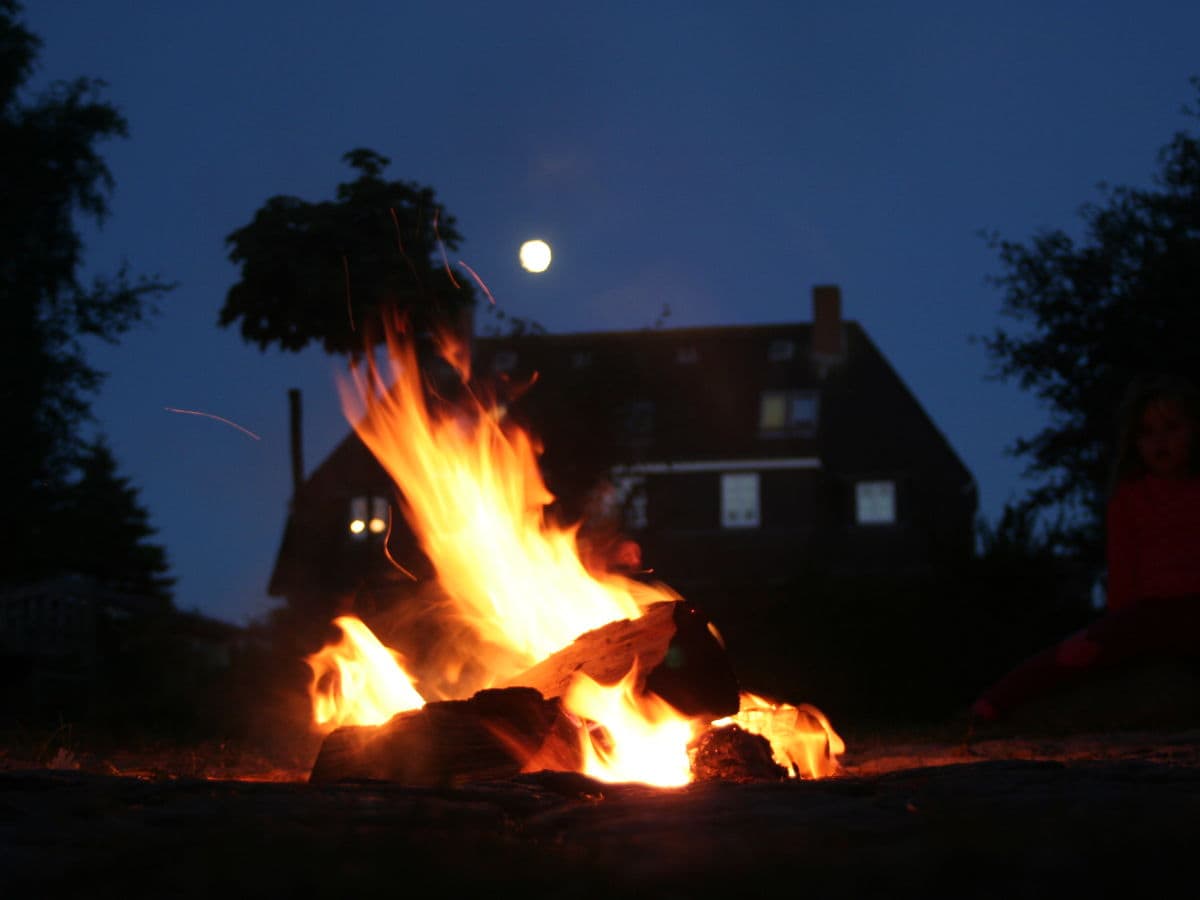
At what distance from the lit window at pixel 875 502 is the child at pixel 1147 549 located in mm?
24587

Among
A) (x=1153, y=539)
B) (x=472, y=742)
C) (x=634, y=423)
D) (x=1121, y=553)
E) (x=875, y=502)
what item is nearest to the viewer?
(x=472, y=742)

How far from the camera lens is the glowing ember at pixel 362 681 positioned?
6540 millimetres

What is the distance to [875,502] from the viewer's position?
33.3 metres

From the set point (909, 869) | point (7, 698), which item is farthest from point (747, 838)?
point (7, 698)

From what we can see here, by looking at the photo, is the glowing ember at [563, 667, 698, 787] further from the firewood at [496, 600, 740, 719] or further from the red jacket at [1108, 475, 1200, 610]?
the red jacket at [1108, 475, 1200, 610]

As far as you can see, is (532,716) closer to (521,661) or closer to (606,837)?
(521,661)

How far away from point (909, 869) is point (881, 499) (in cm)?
3160

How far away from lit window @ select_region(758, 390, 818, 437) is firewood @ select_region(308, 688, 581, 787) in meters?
28.8

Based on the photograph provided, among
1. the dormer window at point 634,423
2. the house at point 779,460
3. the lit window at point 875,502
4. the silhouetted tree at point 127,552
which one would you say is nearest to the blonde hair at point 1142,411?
the dormer window at point 634,423

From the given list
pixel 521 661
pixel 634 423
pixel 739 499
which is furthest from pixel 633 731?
pixel 739 499

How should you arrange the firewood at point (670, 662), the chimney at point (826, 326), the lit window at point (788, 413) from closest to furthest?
the firewood at point (670, 662) → the lit window at point (788, 413) → the chimney at point (826, 326)

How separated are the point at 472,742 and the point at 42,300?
68.7 feet

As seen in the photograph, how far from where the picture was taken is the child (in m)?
8.18

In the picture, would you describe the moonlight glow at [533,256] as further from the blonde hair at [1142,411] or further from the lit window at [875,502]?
the lit window at [875,502]
